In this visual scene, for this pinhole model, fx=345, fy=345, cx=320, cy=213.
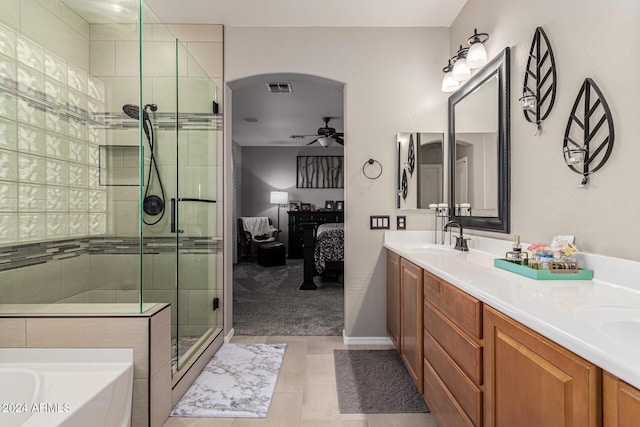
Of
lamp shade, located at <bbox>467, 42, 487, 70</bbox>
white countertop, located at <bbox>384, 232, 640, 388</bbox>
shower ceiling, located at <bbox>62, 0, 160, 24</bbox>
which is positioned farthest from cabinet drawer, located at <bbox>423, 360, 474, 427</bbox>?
shower ceiling, located at <bbox>62, 0, 160, 24</bbox>

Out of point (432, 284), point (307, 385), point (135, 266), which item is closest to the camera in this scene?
point (432, 284)

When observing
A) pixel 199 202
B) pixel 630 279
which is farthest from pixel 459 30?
pixel 199 202

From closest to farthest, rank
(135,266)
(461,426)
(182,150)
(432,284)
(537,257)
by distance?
(461,426)
(537,257)
(432,284)
(135,266)
(182,150)

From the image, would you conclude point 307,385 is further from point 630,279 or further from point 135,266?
point 630,279

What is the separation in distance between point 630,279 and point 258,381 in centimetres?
199

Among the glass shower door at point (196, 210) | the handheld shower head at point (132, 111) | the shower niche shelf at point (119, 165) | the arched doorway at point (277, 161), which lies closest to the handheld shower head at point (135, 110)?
the handheld shower head at point (132, 111)

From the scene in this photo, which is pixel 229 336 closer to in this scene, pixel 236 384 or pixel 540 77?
pixel 236 384

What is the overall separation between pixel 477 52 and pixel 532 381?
1.96m

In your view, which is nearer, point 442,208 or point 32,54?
point 32,54

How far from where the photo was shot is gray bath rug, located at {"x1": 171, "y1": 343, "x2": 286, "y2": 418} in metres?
1.91

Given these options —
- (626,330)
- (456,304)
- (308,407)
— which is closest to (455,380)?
(456,304)

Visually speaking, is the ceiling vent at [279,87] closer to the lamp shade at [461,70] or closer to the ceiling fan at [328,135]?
the ceiling fan at [328,135]

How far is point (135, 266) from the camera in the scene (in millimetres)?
1888

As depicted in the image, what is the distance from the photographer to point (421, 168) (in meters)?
2.83
